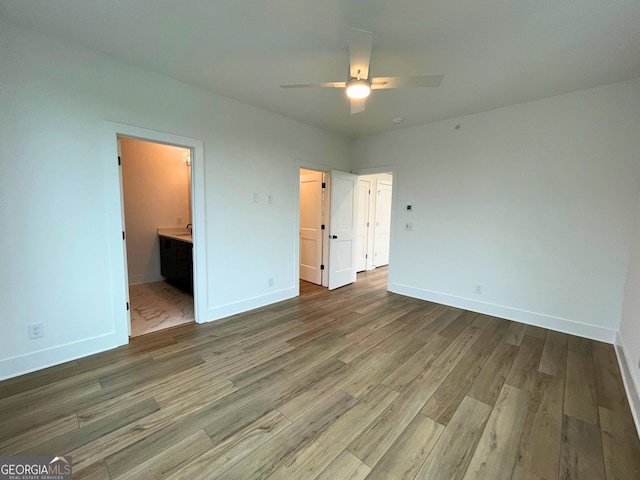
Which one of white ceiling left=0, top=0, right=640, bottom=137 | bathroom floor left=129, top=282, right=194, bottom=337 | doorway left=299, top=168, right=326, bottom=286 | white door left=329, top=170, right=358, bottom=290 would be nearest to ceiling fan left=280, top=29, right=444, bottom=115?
white ceiling left=0, top=0, right=640, bottom=137

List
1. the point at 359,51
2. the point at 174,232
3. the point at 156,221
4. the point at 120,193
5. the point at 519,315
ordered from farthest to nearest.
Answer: the point at 174,232 < the point at 156,221 < the point at 519,315 < the point at 120,193 < the point at 359,51

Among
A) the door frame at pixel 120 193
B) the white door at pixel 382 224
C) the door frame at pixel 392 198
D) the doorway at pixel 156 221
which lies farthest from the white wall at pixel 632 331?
the doorway at pixel 156 221

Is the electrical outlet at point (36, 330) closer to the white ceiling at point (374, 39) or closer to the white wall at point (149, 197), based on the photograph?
the white ceiling at point (374, 39)

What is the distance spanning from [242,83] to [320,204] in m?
2.28

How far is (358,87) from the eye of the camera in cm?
206

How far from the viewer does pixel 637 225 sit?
2.51 meters

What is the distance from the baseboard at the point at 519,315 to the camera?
2873 millimetres

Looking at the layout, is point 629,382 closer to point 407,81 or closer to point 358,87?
point 407,81

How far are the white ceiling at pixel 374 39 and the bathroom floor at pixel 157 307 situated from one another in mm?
2726

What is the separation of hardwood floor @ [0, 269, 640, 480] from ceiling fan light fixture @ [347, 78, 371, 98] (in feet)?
7.65

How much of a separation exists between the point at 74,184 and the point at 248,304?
2.22m

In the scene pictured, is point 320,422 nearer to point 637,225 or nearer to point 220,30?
point 220,30

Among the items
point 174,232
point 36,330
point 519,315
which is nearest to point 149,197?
point 174,232

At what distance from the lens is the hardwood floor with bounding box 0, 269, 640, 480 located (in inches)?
56.3
